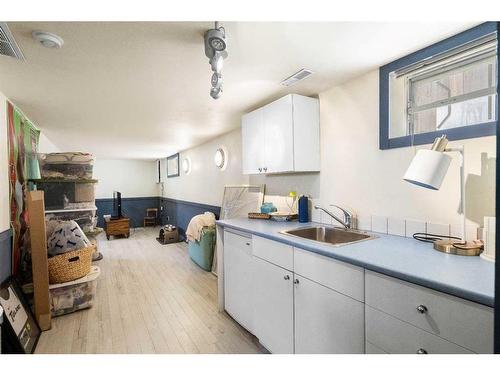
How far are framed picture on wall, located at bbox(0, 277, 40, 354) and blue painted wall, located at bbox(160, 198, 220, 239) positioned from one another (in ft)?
8.58

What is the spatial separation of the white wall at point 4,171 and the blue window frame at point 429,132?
321cm

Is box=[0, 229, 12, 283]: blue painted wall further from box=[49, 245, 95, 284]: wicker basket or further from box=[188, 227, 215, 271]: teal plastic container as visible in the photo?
box=[188, 227, 215, 271]: teal plastic container

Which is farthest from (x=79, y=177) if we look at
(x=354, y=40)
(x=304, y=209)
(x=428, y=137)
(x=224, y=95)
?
(x=428, y=137)

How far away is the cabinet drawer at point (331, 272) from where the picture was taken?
1.32 m

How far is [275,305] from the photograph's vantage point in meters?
1.91

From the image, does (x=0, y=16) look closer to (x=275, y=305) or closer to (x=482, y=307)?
(x=482, y=307)

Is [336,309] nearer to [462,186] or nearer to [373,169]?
[462,186]

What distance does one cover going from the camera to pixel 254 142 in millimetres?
2809

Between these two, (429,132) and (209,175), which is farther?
(209,175)

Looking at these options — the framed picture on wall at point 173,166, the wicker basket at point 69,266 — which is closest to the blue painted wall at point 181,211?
the framed picture on wall at point 173,166

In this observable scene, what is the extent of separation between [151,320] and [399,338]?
7.35ft

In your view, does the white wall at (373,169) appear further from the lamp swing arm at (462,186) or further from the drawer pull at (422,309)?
the drawer pull at (422,309)

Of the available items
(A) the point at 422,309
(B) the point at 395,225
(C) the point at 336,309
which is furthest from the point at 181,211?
(A) the point at 422,309

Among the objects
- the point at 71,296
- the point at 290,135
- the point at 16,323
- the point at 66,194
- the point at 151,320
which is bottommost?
the point at 151,320
